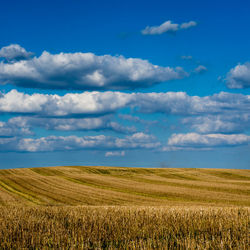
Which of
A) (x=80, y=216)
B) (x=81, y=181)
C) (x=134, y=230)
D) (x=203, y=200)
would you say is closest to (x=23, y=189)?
(x=81, y=181)

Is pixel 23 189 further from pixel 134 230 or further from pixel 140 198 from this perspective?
pixel 134 230

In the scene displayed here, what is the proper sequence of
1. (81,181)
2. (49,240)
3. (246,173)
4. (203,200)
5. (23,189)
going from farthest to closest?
(246,173) < (81,181) < (23,189) < (203,200) < (49,240)

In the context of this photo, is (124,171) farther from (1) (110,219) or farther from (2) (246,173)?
(1) (110,219)

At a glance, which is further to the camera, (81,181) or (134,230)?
(81,181)

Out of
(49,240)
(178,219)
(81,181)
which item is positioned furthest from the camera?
(81,181)

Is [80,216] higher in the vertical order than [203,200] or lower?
higher

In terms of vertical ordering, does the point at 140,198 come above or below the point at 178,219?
below

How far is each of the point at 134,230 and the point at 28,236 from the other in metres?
3.13

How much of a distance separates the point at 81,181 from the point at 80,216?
116ft

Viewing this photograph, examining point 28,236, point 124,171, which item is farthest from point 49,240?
point 124,171

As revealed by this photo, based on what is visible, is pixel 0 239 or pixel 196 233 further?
pixel 196 233

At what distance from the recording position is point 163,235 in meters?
9.38

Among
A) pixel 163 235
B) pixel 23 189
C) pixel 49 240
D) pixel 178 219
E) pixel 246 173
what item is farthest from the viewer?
pixel 246 173

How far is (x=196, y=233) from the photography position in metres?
9.85
